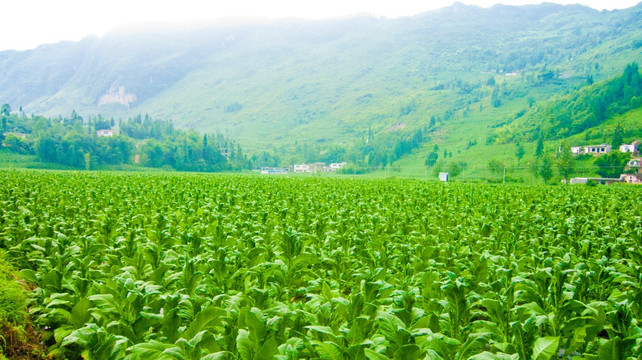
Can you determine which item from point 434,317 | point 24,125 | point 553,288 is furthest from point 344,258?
point 24,125

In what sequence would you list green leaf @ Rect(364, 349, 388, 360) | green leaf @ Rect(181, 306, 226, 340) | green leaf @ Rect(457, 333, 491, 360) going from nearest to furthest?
green leaf @ Rect(364, 349, 388, 360)
green leaf @ Rect(457, 333, 491, 360)
green leaf @ Rect(181, 306, 226, 340)

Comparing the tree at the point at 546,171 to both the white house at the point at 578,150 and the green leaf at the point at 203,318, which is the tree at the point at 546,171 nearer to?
the white house at the point at 578,150

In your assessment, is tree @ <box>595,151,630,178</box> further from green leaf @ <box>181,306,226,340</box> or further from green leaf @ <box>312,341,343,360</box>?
green leaf @ <box>181,306,226,340</box>

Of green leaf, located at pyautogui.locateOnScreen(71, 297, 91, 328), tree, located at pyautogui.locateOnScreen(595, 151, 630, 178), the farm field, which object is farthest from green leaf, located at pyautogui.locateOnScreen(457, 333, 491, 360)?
tree, located at pyautogui.locateOnScreen(595, 151, 630, 178)

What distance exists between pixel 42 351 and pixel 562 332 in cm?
581

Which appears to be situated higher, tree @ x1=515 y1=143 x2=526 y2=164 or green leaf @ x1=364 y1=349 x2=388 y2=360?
tree @ x1=515 y1=143 x2=526 y2=164

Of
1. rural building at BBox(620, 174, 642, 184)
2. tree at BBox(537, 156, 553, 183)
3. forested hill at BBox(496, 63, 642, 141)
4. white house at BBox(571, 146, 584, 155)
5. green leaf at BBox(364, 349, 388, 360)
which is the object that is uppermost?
forested hill at BBox(496, 63, 642, 141)

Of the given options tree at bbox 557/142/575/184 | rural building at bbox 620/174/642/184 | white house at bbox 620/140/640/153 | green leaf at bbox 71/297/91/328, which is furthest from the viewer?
white house at bbox 620/140/640/153

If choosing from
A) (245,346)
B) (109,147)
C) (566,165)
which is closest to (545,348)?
(245,346)

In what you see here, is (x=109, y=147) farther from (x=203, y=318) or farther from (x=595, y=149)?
(x=595, y=149)

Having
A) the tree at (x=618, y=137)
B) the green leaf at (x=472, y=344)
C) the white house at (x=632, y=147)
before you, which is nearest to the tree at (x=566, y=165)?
the white house at (x=632, y=147)

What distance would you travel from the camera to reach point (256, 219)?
1036cm

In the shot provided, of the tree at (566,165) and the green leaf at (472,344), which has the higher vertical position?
the tree at (566,165)

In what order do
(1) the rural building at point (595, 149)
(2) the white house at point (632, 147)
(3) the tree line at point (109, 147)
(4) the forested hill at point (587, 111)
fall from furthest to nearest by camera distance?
(4) the forested hill at point (587, 111), (3) the tree line at point (109, 147), (1) the rural building at point (595, 149), (2) the white house at point (632, 147)
